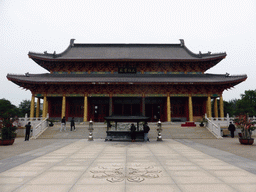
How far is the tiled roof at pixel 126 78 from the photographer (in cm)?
2180

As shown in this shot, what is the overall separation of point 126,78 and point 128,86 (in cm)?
120

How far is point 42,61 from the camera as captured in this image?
25078 mm

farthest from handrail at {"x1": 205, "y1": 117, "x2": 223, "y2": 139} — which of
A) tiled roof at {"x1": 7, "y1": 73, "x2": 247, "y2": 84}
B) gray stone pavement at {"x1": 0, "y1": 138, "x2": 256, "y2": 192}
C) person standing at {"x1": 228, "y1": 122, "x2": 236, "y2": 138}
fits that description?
gray stone pavement at {"x1": 0, "y1": 138, "x2": 256, "y2": 192}

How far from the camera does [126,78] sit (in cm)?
2380

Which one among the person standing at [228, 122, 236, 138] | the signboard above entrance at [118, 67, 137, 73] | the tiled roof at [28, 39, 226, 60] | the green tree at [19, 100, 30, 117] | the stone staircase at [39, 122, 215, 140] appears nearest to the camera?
the stone staircase at [39, 122, 215, 140]

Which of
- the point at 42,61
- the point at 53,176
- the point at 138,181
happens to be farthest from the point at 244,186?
the point at 42,61

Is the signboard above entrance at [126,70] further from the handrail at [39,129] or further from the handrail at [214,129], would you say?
the handrail at [214,129]

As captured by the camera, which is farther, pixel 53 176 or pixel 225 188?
pixel 53 176

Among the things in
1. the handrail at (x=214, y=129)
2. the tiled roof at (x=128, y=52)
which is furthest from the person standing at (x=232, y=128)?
the tiled roof at (x=128, y=52)

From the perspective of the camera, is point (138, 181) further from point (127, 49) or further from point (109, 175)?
point (127, 49)

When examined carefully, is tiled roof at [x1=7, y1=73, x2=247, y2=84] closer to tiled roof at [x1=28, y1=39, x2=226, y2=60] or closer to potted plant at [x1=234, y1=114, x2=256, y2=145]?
tiled roof at [x1=28, y1=39, x2=226, y2=60]

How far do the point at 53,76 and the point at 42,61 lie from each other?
9.72 ft

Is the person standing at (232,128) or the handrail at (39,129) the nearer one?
the handrail at (39,129)

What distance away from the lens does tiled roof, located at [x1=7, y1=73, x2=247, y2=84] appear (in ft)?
71.5
